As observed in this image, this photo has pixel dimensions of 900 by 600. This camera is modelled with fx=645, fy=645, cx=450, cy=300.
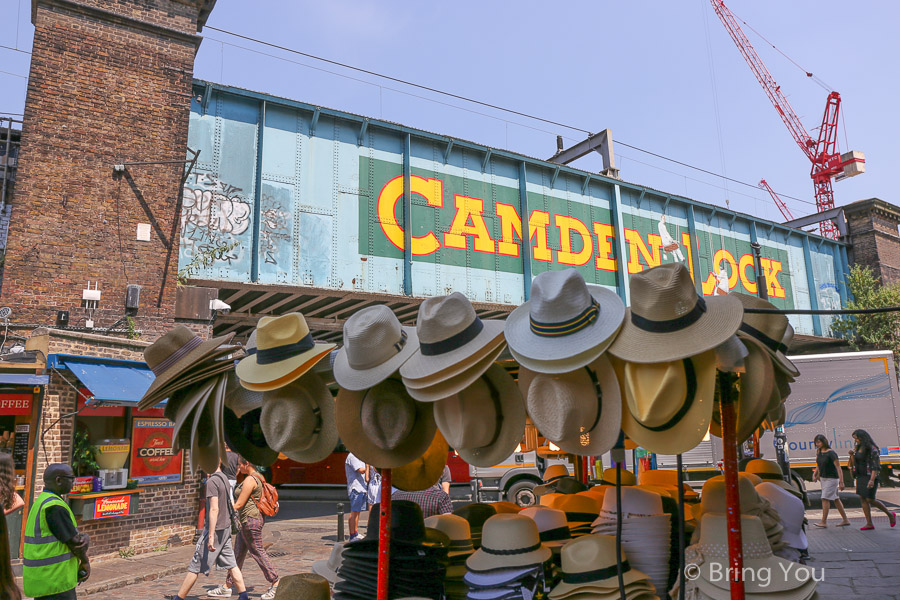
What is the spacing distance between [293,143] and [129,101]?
377 cm

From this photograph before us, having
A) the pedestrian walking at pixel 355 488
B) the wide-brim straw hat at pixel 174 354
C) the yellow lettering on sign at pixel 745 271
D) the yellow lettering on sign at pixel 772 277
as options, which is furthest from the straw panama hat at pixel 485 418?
the yellow lettering on sign at pixel 772 277

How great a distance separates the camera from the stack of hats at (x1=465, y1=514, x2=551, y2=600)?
11.6 ft

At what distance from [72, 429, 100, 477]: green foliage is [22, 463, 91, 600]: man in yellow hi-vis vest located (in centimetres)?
630

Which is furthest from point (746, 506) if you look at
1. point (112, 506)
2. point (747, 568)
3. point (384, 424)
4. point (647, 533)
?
point (112, 506)

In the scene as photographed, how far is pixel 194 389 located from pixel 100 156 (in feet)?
32.9

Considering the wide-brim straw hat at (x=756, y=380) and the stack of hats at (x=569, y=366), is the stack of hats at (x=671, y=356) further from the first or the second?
the wide-brim straw hat at (x=756, y=380)

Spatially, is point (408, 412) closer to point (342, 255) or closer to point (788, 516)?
point (788, 516)

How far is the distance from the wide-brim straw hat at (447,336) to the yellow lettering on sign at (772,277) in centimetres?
2498

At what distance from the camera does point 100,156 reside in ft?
39.4

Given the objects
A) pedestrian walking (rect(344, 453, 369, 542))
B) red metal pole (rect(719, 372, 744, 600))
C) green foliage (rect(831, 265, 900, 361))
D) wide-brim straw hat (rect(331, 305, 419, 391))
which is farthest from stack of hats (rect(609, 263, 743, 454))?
green foliage (rect(831, 265, 900, 361))

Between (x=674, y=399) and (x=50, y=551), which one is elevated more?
(x=674, y=399)

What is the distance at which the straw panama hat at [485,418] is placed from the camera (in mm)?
3418

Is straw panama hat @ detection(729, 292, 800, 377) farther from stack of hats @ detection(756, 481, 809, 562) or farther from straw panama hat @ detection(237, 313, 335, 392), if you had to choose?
straw panama hat @ detection(237, 313, 335, 392)

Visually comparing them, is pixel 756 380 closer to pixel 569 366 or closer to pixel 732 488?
pixel 732 488
